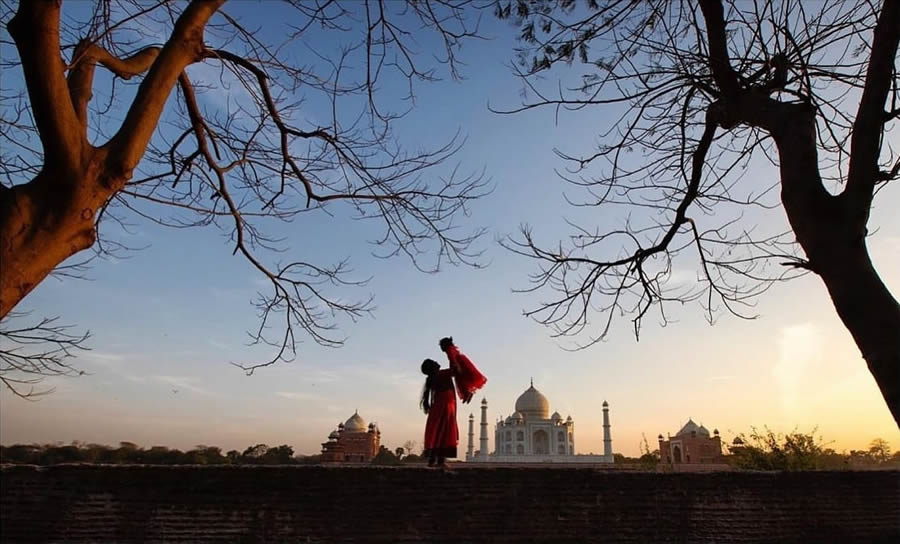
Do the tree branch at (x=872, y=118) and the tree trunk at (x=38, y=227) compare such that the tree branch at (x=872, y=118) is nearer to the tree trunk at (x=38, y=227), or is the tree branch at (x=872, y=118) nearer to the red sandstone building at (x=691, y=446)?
the tree trunk at (x=38, y=227)

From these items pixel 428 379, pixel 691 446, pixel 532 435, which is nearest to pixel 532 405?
pixel 532 435

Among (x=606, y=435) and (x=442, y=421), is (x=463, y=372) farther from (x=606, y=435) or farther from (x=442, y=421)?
(x=606, y=435)

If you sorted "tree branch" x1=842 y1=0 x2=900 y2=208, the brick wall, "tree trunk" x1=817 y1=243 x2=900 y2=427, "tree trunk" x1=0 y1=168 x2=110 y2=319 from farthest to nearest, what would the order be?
the brick wall → "tree branch" x1=842 y1=0 x2=900 y2=208 → "tree trunk" x1=817 y1=243 x2=900 y2=427 → "tree trunk" x1=0 y1=168 x2=110 y2=319

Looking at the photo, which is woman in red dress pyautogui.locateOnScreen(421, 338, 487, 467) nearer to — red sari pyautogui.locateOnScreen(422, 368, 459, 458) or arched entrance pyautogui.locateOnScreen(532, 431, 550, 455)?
red sari pyautogui.locateOnScreen(422, 368, 459, 458)

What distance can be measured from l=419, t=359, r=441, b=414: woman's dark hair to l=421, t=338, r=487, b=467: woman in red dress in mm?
44

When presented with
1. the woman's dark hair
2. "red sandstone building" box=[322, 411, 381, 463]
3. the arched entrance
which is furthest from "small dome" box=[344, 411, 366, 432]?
the woman's dark hair

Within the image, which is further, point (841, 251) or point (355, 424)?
point (355, 424)

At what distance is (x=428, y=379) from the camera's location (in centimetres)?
733

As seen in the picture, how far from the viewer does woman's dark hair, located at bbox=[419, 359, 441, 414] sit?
7.26m

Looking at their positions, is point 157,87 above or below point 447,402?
above

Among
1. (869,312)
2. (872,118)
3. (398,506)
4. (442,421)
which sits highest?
(872,118)

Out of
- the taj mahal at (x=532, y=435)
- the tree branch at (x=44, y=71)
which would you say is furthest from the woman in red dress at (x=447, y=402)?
the taj mahal at (x=532, y=435)

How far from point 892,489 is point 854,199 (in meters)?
6.53

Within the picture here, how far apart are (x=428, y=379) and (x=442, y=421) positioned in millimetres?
534
